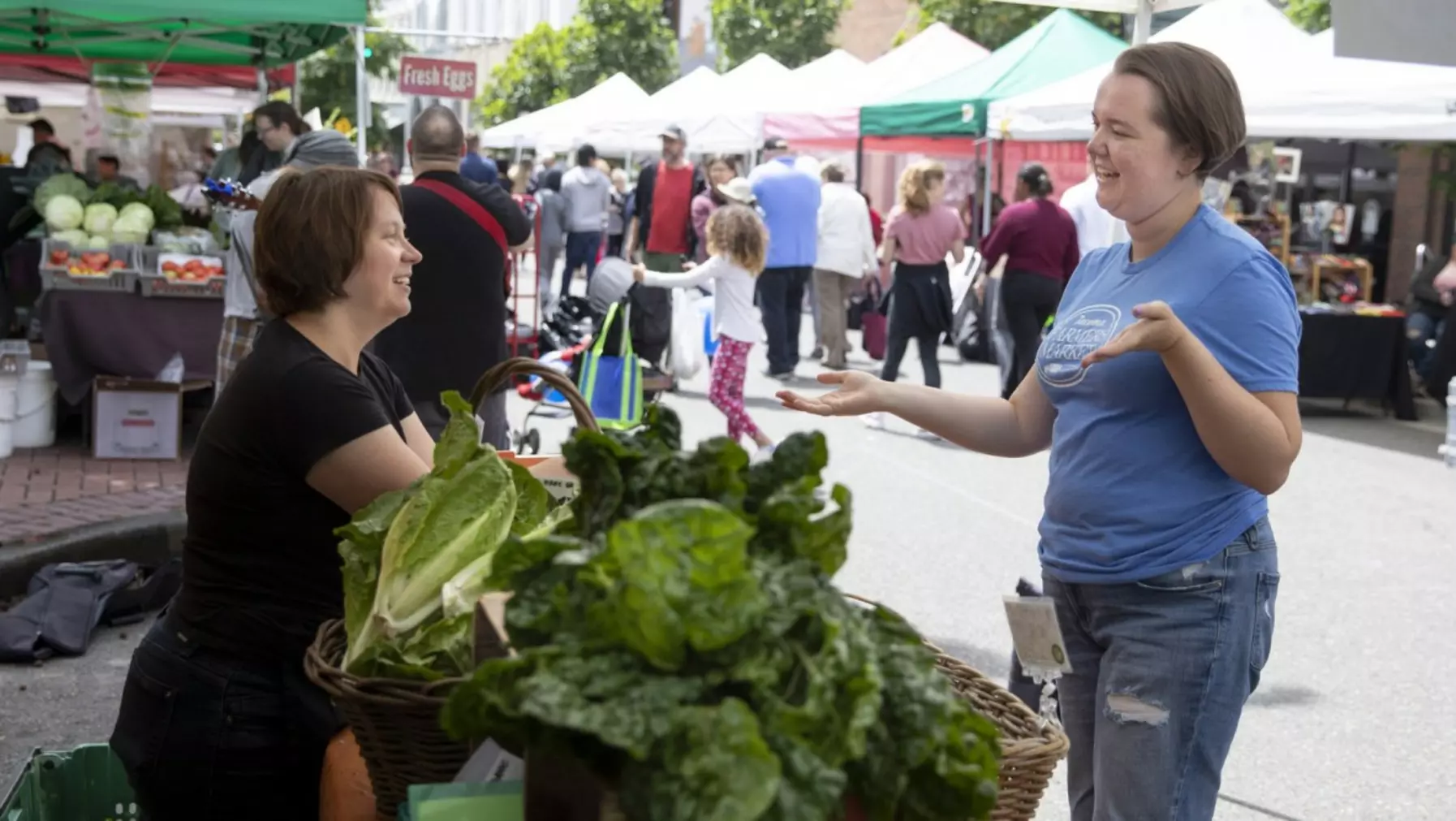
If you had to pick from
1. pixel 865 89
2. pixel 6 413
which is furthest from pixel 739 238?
pixel 865 89

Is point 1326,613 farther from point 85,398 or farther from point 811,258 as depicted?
point 811,258

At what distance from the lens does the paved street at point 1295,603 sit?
5250 mm

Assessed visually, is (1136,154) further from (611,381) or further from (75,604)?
(611,381)

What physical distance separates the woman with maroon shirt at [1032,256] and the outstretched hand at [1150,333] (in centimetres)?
929

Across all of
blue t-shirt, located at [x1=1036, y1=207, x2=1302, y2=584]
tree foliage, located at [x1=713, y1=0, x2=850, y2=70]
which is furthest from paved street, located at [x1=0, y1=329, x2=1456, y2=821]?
tree foliage, located at [x1=713, y1=0, x2=850, y2=70]

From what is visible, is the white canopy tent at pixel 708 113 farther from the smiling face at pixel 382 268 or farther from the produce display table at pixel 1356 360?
the smiling face at pixel 382 268

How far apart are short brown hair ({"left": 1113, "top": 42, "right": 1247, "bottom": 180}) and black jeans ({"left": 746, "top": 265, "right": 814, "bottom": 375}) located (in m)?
12.0

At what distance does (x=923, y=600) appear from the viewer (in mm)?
7129

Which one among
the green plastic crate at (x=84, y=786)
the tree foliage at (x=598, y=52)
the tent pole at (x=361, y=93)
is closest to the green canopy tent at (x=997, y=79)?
the tent pole at (x=361, y=93)

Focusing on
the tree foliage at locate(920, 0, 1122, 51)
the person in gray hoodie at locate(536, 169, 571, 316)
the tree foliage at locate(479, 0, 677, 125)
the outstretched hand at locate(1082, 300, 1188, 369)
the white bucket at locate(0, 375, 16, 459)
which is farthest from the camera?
the tree foliage at locate(479, 0, 677, 125)

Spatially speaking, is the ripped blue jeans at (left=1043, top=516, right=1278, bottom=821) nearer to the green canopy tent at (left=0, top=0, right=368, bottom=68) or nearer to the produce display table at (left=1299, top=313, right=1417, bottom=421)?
the green canopy tent at (left=0, top=0, right=368, bottom=68)

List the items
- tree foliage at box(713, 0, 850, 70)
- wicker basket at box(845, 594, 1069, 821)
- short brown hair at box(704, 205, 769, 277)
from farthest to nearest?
tree foliage at box(713, 0, 850, 70), short brown hair at box(704, 205, 769, 277), wicker basket at box(845, 594, 1069, 821)

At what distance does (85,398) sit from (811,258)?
23.6 feet

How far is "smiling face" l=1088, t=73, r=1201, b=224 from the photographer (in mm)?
2682
